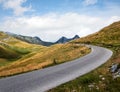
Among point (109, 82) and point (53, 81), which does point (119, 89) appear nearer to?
point (109, 82)

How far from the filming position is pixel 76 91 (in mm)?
15398

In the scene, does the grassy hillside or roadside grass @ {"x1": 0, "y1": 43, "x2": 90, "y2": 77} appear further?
the grassy hillside

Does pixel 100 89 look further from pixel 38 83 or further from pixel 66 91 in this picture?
pixel 38 83

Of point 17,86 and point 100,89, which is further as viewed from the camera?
point 17,86

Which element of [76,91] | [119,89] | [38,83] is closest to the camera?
[119,89]

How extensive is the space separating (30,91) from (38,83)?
120 inches

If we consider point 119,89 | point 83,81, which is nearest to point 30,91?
point 83,81

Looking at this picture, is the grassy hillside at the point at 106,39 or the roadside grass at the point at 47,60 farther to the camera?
the grassy hillside at the point at 106,39

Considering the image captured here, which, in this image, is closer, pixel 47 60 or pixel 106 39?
pixel 47 60

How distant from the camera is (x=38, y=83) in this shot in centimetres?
1970

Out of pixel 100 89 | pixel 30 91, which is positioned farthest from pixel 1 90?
pixel 100 89

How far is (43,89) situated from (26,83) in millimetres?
2677

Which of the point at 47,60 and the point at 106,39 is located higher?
the point at 47,60

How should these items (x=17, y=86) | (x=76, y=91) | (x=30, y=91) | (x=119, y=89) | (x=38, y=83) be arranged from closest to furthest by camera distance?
1. (x=119, y=89)
2. (x=76, y=91)
3. (x=30, y=91)
4. (x=17, y=86)
5. (x=38, y=83)
